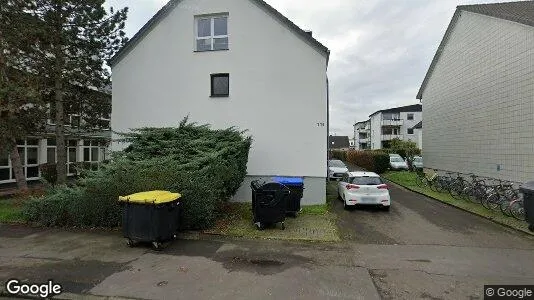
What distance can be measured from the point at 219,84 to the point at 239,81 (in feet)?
2.89

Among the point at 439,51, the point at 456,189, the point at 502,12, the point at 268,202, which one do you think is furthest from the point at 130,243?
the point at 439,51

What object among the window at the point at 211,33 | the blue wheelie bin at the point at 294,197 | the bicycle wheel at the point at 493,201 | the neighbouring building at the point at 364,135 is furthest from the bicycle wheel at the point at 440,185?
the neighbouring building at the point at 364,135

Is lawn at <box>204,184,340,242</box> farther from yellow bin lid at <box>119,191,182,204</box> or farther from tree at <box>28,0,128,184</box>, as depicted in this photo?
tree at <box>28,0,128,184</box>

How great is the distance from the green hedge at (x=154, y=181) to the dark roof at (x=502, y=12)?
10941 millimetres

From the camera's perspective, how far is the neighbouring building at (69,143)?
15961 mm

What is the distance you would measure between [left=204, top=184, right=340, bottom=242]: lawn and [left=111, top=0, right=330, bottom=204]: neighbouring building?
5.62 feet

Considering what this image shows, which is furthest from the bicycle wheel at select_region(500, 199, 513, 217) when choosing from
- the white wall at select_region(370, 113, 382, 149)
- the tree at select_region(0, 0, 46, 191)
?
the white wall at select_region(370, 113, 382, 149)

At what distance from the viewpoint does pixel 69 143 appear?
859 inches

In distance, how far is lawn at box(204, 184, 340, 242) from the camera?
7.64 m

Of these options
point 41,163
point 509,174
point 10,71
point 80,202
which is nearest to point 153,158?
point 80,202

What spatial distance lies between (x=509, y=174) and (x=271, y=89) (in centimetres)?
914

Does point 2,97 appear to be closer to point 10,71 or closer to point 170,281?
point 10,71

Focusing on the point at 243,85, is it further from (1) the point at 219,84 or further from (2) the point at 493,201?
(2) the point at 493,201

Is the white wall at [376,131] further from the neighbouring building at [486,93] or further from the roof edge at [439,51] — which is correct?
the neighbouring building at [486,93]
